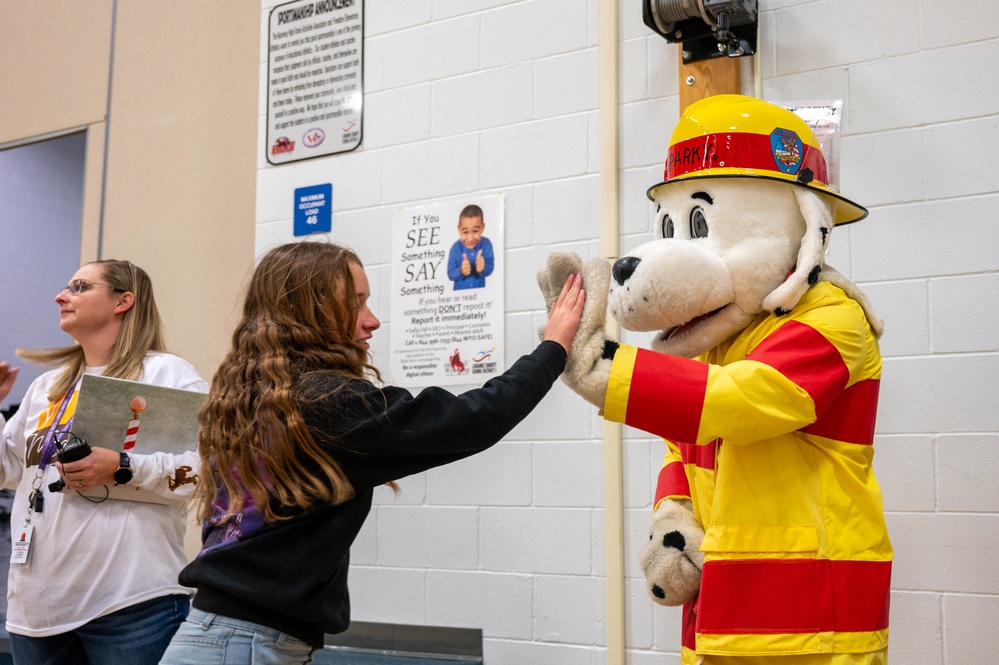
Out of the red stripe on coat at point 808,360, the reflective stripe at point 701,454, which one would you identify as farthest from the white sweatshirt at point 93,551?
the red stripe on coat at point 808,360

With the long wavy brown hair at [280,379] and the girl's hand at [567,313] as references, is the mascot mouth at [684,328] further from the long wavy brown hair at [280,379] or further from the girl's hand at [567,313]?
the long wavy brown hair at [280,379]

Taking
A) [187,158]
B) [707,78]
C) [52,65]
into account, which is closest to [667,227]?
[707,78]

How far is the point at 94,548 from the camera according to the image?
83.2 inches

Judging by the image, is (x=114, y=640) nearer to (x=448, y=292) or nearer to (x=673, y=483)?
(x=673, y=483)

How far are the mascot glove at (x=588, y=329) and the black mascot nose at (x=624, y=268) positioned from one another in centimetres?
2

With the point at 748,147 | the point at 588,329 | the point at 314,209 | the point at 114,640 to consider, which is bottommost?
the point at 114,640

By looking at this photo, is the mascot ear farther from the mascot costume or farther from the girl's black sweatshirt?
the girl's black sweatshirt

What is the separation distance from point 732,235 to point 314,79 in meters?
2.06

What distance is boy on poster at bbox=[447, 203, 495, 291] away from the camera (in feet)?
9.69

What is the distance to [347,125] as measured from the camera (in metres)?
3.24

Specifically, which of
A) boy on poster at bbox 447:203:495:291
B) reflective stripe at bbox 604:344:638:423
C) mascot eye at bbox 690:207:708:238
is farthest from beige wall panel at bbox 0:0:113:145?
reflective stripe at bbox 604:344:638:423

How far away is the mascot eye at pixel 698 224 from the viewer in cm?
173

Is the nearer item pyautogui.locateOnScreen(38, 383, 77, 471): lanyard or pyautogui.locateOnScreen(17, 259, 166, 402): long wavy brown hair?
pyautogui.locateOnScreen(38, 383, 77, 471): lanyard

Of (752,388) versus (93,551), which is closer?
(752,388)
